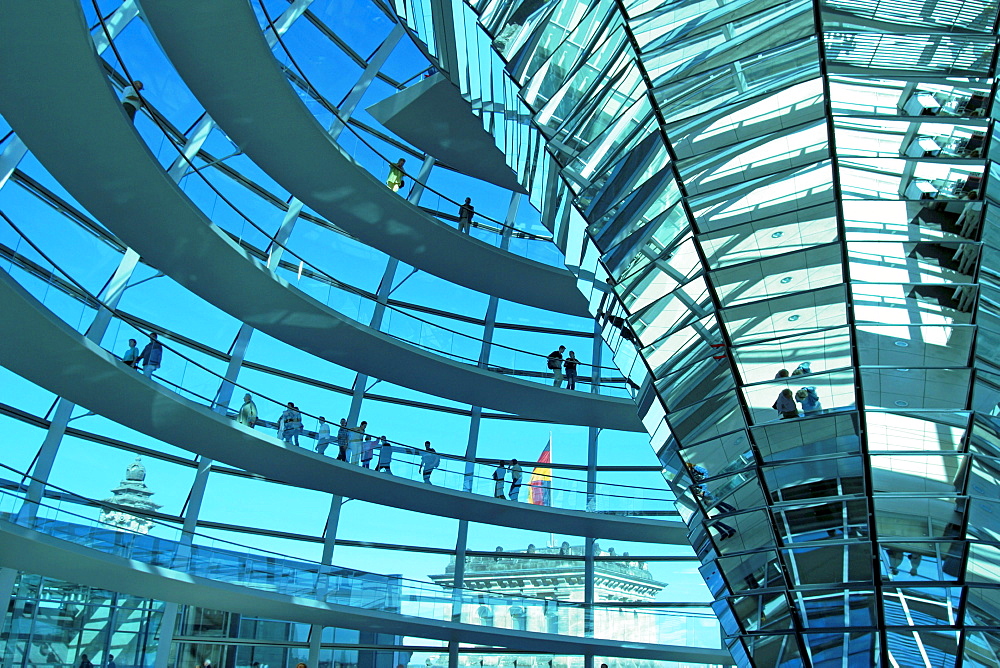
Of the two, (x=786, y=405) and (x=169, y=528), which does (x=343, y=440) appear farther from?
(x=786, y=405)

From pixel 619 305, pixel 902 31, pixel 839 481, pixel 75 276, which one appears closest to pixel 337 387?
pixel 75 276

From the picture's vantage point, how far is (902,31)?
322 inches

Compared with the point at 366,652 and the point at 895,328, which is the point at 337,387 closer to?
the point at 366,652

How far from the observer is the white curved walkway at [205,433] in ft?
42.8

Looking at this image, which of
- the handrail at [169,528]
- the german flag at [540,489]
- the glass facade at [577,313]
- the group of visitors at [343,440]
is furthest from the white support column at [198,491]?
the german flag at [540,489]

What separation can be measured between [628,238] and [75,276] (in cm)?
1342

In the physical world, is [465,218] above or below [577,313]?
above

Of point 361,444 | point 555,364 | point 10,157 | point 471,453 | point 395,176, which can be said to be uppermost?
point 395,176

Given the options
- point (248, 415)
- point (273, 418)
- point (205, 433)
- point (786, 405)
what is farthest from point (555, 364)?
point (786, 405)

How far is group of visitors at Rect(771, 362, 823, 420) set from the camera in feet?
32.8

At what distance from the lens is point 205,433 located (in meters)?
17.2

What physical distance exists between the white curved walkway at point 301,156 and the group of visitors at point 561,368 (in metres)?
1.85

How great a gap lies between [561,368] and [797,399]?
51.5 feet

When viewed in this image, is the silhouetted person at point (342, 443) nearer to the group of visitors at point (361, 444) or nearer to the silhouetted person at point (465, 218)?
the group of visitors at point (361, 444)
